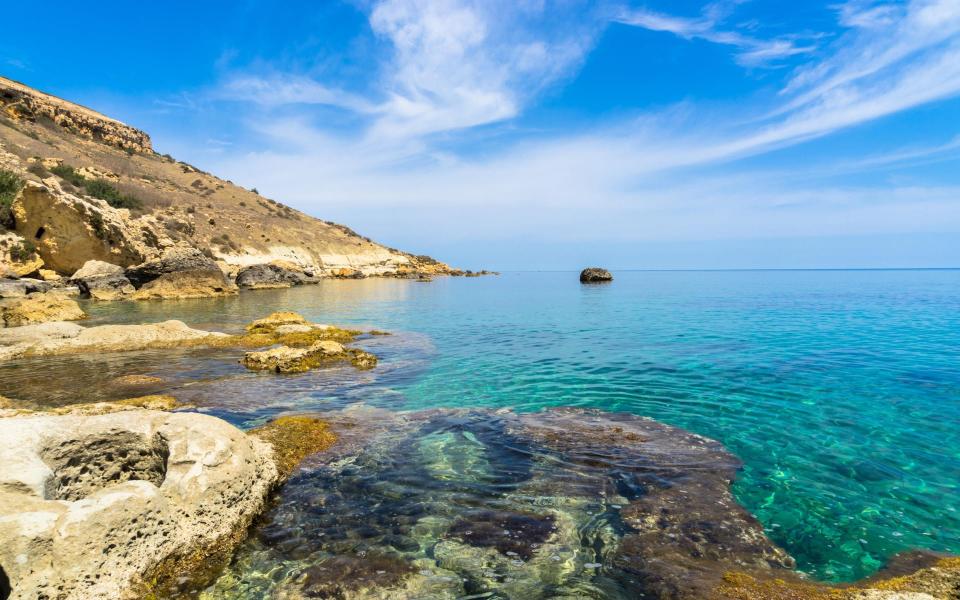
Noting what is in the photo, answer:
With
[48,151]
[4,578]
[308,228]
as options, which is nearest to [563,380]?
[4,578]

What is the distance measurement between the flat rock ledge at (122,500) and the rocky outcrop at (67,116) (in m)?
105

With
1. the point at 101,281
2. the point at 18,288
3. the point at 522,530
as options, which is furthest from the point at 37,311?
the point at 522,530

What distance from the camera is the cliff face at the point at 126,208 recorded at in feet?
131

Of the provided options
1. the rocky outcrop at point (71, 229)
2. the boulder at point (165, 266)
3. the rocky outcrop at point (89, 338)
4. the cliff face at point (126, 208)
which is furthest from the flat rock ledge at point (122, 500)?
the cliff face at point (126, 208)

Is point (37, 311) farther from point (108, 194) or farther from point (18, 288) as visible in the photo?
point (108, 194)

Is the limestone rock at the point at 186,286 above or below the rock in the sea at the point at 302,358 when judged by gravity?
above

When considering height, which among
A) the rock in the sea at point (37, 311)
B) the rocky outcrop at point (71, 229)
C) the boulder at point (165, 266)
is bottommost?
the rock in the sea at point (37, 311)

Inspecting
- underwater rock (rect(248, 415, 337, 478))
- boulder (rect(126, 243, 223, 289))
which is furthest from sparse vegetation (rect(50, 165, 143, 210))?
underwater rock (rect(248, 415, 337, 478))

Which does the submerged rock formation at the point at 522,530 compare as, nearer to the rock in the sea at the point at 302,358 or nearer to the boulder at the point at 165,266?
the rock in the sea at the point at 302,358

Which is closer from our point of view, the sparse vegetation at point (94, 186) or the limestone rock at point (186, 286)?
the limestone rock at point (186, 286)

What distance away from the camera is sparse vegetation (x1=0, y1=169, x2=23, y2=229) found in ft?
128

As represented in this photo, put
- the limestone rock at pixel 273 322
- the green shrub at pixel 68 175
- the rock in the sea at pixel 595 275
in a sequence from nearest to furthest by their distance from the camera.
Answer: the limestone rock at pixel 273 322 < the green shrub at pixel 68 175 < the rock in the sea at pixel 595 275

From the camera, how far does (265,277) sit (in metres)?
57.2

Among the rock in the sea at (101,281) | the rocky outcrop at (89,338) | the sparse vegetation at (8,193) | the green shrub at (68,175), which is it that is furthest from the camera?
the green shrub at (68,175)
